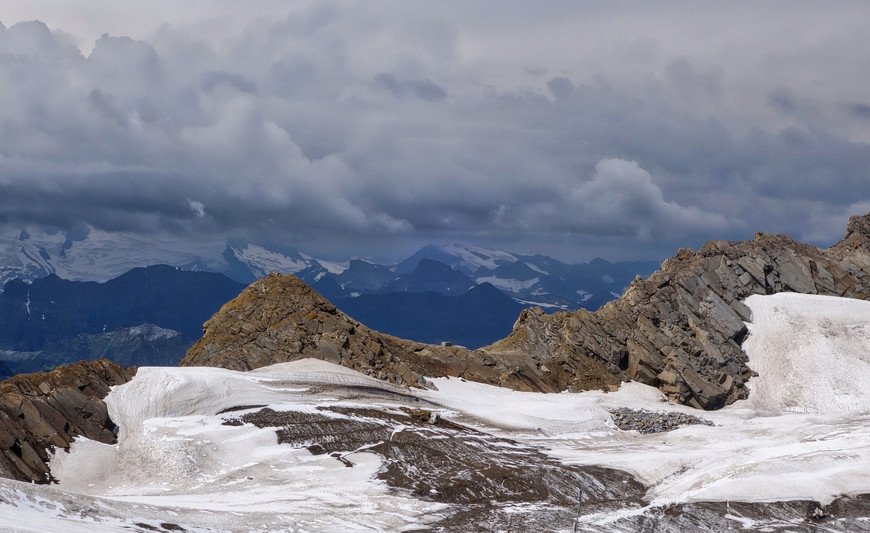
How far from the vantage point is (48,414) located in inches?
2034

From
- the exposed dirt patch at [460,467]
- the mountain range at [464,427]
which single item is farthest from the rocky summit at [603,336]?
the exposed dirt patch at [460,467]

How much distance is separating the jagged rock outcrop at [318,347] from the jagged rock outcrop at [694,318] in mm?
4881

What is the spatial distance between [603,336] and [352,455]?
47.0 metres

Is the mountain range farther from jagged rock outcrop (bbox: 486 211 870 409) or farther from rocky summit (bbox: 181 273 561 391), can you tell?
jagged rock outcrop (bbox: 486 211 870 409)

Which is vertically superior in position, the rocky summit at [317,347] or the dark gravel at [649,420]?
the rocky summit at [317,347]

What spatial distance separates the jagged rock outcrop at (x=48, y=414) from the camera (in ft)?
152

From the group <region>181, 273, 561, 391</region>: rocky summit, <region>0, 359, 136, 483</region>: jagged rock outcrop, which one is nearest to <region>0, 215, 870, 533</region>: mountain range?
<region>0, 359, 136, 483</region>: jagged rock outcrop

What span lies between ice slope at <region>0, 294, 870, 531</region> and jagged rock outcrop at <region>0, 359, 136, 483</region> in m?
1.33

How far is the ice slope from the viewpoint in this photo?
37750 mm

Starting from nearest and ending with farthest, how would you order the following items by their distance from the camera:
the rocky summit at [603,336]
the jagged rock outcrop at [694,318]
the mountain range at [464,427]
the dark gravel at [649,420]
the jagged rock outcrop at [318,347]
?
the mountain range at [464,427]
the dark gravel at [649,420]
the jagged rock outcrop at [318,347]
the rocky summit at [603,336]
the jagged rock outcrop at [694,318]

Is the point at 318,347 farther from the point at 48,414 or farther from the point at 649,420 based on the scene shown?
the point at 649,420

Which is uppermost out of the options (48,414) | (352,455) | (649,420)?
(649,420)

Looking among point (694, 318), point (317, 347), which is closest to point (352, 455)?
point (317, 347)

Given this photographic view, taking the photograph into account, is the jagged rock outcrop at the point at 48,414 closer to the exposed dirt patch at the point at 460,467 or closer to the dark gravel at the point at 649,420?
the exposed dirt patch at the point at 460,467
